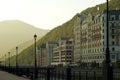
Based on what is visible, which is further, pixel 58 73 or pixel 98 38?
pixel 98 38

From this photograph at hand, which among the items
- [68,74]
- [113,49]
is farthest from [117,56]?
[68,74]

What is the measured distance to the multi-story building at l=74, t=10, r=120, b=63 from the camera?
152m

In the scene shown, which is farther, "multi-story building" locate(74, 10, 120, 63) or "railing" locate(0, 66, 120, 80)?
"multi-story building" locate(74, 10, 120, 63)

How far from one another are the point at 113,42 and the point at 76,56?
153 feet

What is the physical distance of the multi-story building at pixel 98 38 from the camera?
5984 inches

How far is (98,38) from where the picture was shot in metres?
160

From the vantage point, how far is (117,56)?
495ft

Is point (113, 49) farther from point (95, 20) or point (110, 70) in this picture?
point (110, 70)

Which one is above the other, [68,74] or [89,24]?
[89,24]

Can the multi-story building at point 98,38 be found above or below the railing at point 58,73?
above

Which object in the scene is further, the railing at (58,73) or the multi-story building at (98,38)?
the multi-story building at (98,38)

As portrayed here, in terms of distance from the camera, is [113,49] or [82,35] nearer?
[113,49]

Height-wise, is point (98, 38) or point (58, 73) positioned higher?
point (98, 38)

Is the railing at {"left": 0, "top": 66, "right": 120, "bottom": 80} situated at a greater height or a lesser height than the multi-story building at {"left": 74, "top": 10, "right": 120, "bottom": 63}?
lesser
